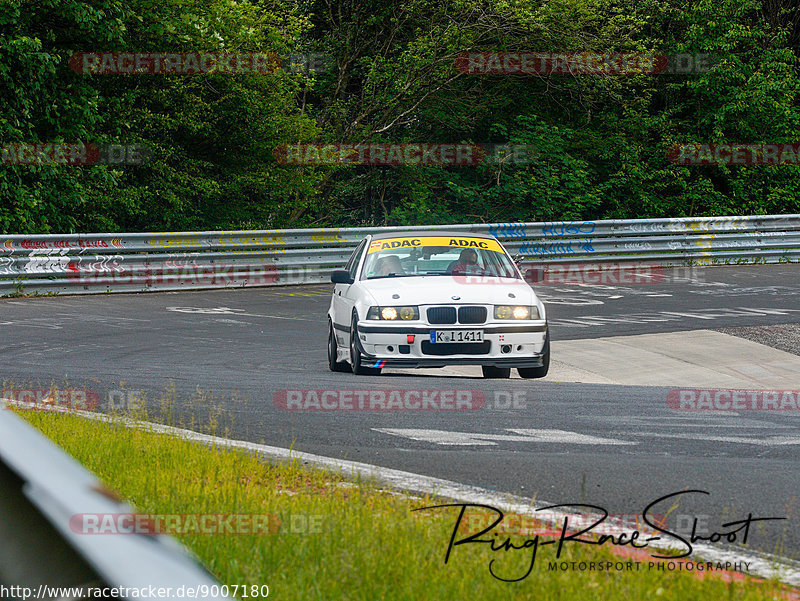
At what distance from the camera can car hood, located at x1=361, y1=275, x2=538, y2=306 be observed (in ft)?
35.5

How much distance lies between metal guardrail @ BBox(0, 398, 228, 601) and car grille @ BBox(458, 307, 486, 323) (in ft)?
30.3

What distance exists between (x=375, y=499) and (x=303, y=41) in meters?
25.8

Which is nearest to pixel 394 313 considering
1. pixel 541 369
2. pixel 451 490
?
pixel 541 369

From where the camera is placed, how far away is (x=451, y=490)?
5758mm

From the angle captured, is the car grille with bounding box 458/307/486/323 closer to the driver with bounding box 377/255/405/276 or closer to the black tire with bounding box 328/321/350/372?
the driver with bounding box 377/255/405/276

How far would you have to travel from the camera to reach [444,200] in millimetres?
30125

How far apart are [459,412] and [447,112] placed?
A: 2204 centimetres

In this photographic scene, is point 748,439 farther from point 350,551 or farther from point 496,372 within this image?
point 496,372

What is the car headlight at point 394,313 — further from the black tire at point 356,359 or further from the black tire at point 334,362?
the black tire at point 334,362

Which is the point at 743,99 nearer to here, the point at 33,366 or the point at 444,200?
the point at 444,200

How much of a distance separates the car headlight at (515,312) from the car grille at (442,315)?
45 cm

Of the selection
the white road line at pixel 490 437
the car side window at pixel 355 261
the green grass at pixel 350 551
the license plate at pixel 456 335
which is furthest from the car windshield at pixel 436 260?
the green grass at pixel 350 551

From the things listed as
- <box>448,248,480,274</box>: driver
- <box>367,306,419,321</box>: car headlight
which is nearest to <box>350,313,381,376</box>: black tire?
<box>367,306,419,321</box>: car headlight

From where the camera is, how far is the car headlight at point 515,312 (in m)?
10.8
